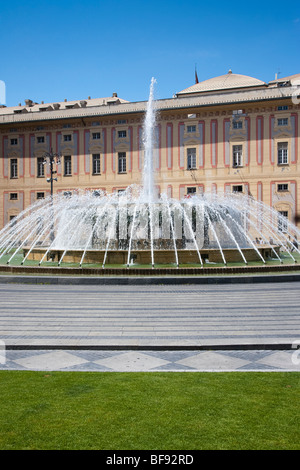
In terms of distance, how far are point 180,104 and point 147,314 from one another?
113 ft

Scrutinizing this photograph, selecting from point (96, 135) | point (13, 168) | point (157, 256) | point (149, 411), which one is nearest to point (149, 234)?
point (157, 256)

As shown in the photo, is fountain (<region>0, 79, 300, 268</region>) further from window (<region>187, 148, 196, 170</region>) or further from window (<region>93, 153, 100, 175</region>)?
window (<region>93, 153, 100, 175</region>)

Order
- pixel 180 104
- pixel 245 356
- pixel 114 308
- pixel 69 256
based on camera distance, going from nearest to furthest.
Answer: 1. pixel 245 356
2. pixel 114 308
3. pixel 69 256
4. pixel 180 104

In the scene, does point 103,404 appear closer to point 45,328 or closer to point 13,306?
point 45,328

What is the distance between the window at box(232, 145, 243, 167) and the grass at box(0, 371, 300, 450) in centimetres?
3518

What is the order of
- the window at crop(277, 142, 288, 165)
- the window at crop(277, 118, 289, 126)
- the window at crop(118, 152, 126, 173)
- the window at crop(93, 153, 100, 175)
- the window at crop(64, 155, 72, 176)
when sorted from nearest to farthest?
the window at crop(277, 118, 289, 126) < the window at crop(277, 142, 288, 165) < the window at crop(118, 152, 126, 173) < the window at crop(93, 153, 100, 175) < the window at crop(64, 155, 72, 176)

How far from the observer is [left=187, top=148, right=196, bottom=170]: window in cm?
4016

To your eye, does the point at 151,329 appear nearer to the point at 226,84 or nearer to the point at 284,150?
the point at 284,150

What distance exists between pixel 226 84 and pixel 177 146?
397 inches

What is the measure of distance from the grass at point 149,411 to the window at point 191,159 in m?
35.8

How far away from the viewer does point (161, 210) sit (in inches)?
745

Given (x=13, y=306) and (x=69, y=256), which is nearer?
(x=13, y=306)

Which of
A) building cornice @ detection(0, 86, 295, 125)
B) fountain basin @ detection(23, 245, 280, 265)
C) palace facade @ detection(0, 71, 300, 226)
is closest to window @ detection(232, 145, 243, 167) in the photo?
palace facade @ detection(0, 71, 300, 226)
